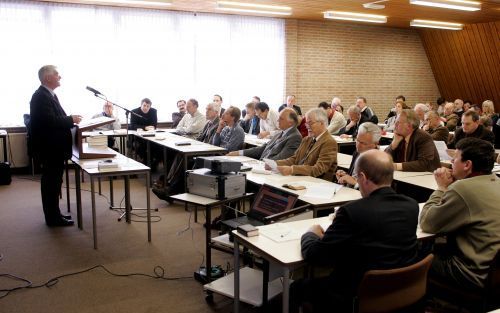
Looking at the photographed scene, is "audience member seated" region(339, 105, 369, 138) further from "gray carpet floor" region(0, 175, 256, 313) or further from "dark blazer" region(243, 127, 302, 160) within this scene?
"gray carpet floor" region(0, 175, 256, 313)

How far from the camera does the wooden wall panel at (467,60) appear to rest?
11695 millimetres

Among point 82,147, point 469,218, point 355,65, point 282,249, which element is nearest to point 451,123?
point 355,65

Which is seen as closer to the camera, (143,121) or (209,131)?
(209,131)

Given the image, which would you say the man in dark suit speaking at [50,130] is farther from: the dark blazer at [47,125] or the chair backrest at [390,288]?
the chair backrest at [390,288]

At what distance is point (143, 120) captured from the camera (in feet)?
30.2

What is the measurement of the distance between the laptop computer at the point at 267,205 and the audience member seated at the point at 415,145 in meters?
1.83

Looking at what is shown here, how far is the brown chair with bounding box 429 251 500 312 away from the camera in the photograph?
253cm

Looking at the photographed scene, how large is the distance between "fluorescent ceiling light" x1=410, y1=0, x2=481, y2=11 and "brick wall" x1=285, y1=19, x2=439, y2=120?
352cm

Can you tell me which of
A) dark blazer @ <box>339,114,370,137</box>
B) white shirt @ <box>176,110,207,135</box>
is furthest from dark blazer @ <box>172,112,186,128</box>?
dark blazer @ <box>339,114,370,137</box>

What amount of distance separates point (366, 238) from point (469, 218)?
2.69ft

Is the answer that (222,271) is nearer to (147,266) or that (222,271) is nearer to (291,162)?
(147,266)

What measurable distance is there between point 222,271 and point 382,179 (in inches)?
81.0

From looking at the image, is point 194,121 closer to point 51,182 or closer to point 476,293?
point 51,182

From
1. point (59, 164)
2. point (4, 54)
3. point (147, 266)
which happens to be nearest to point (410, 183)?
point (147, 266)
